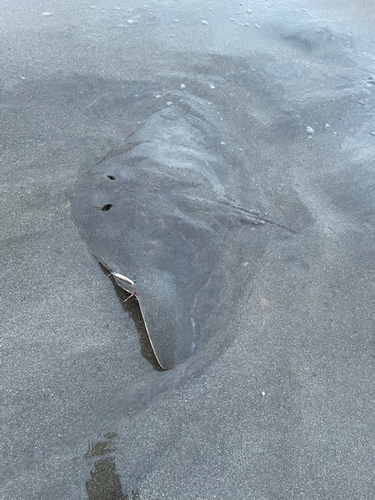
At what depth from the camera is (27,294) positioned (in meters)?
2.68

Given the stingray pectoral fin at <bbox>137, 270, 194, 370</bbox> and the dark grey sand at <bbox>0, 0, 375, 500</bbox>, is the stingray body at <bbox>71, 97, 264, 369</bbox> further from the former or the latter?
the dark grey sand at <bbox>0, 0, 375, 500</bbox>

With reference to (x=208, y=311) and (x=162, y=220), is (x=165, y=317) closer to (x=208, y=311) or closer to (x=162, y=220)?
(x=208, y=311)

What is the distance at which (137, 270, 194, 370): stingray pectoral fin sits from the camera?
241 centimetres

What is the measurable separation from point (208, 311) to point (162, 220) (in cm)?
92

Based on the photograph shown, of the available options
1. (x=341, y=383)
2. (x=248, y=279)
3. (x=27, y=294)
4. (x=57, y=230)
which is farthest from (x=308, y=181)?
(x=27, y=294)

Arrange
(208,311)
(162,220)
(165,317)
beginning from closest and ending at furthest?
(165,317) < (208,311) < (162,220)

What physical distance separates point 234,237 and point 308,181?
1395mm

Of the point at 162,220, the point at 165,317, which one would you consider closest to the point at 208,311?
the point at 165,317

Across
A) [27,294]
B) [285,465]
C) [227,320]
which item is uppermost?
[27,294]

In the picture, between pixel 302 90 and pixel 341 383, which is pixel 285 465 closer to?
pixel 341 383

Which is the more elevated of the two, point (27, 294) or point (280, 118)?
point (280, 118)

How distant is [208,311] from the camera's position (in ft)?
8.94

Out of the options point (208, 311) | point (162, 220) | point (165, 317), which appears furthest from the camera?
point (162, 220)

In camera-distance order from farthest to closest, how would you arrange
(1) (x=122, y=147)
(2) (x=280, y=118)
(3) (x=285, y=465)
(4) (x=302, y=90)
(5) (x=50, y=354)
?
(4) (x=302, y=90)
(2) (x=280, y=118)
(1) (x=122, y=147)
(5) (x=50, y=354)
(3) (x=285, y=465)
